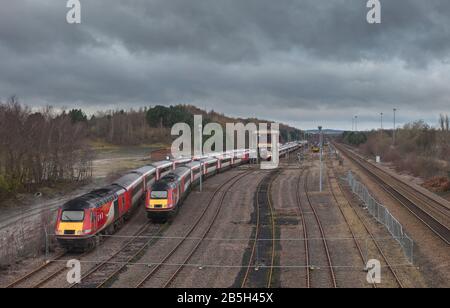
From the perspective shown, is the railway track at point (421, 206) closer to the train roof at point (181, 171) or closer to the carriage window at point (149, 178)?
the train roof at point (181, 171)

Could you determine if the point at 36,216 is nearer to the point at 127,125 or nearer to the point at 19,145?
the point at 19,145

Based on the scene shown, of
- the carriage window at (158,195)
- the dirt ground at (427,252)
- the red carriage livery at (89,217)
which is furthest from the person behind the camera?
the carriage window at (158,195)

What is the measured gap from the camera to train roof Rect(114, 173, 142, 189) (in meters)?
33.6

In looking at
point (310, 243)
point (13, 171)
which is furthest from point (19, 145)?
point (310, 243)

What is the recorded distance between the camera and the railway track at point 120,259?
67.3 feet

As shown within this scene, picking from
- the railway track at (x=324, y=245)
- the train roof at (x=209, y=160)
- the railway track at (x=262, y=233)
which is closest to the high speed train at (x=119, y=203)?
the train roof at (x=209, y=160)

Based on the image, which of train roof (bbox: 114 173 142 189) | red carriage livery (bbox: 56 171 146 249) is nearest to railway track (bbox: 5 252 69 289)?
red carriage livery (bbox: 56 171 146 249)

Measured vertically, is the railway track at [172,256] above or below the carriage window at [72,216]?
below

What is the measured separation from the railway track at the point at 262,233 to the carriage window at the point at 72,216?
9.53 m

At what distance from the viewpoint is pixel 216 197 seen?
142 ft

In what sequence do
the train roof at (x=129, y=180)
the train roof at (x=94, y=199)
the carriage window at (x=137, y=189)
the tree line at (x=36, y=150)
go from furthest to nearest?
the tree line at (x=36, y=150), the carriage window at (x=137, y=189), the train roof at (x=129, y=180), the train roof at (x=94, y=199)

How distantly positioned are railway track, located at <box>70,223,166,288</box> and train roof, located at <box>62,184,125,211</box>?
294cm

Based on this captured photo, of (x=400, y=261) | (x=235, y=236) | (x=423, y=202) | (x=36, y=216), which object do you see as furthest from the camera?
(x=423, y=202)

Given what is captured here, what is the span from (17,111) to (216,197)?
26.8 meters
